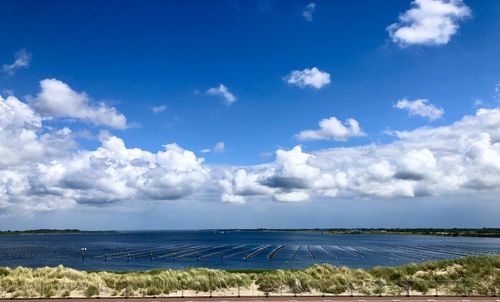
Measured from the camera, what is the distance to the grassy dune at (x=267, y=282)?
37.1 meters

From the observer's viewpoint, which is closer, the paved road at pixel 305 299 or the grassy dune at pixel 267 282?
the paved road at pixel 305 299

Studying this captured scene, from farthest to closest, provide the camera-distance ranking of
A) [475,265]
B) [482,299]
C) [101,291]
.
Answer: [475,265] → [101,291] → [482,299]

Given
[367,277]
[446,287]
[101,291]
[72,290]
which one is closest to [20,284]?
[72,290]

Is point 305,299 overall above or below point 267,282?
below

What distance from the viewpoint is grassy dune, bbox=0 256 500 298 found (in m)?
37.1

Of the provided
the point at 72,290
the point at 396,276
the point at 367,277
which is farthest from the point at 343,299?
the point at 72,290

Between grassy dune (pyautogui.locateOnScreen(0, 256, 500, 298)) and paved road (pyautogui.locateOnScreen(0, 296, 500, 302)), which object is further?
grassy dune (pyautogui.locateOnScreen(0, 256, 500, 298))

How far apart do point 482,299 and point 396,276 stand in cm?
1038

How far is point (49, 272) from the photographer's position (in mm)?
43719

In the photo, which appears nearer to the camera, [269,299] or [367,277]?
[269,299]

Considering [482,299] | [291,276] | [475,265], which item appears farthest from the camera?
[475,265]

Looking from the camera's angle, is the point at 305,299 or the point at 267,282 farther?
the point at 267,282

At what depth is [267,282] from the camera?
40062 mm

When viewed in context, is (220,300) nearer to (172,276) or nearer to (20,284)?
(172,276)
